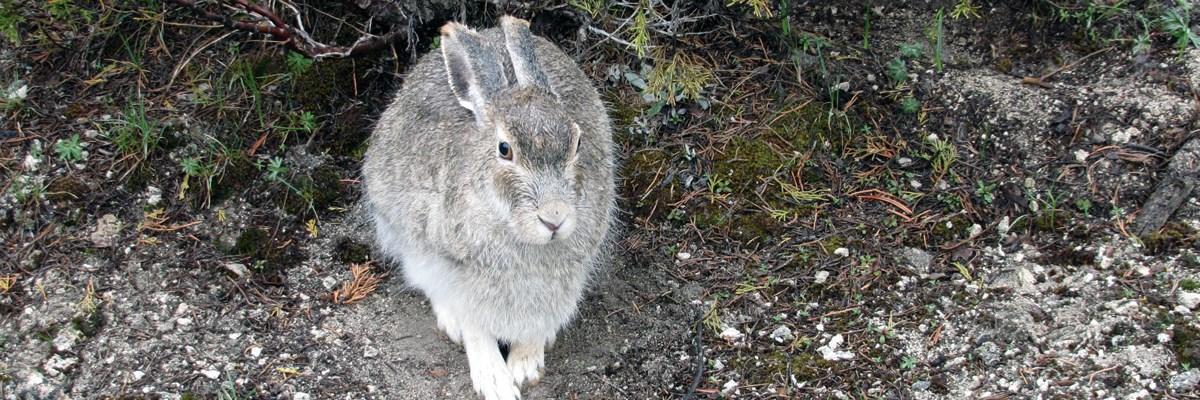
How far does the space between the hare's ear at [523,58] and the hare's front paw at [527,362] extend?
1.25m

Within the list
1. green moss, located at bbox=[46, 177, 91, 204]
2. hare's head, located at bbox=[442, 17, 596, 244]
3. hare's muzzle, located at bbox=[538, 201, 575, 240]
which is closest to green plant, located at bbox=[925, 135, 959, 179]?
hare's head, located at bbox=[442, 17, 596, 244]

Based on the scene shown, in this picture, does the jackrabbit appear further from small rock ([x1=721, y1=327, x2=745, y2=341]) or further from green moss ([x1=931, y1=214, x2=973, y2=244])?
green moss ([x1=931, y1=214, x2=973, y2=244])

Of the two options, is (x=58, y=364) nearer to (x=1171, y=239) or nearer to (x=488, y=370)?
(x=488, y=370)

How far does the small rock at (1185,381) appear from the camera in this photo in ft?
12.4

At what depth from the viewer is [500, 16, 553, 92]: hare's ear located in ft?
13.6

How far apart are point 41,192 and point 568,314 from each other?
255 centimetres

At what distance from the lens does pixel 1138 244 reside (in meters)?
4.25

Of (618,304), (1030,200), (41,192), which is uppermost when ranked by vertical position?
(1030,200)

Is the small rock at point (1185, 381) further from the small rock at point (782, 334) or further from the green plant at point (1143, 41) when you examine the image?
the green plant at point (1143, 41)

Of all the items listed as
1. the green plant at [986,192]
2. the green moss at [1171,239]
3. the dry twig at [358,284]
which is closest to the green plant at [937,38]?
the green plant at [986,192]

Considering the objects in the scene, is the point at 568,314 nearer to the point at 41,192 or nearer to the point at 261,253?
the point at 261,253

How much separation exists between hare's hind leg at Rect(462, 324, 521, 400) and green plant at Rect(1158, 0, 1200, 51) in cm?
352

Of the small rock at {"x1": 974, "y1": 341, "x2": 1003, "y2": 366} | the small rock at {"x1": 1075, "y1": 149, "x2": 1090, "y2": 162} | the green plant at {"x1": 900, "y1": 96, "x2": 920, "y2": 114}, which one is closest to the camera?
the small rock at {"x1": 974, "y1": 341, "x2": 1003, "y2": 366}

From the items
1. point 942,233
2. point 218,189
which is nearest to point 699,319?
point 942,233
